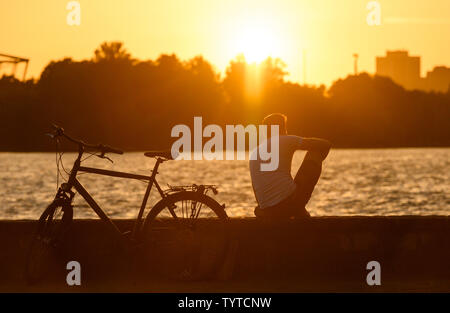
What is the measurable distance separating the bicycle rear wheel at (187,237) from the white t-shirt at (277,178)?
2.15 feet

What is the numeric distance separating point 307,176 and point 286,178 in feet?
0.73

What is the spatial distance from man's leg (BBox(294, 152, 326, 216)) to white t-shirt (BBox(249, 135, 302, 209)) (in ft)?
0.28

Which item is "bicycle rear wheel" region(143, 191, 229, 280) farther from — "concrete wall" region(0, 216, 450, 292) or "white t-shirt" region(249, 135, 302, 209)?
"white t-shirt" region(249, 135, 302, 209)

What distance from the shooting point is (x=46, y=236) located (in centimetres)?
941

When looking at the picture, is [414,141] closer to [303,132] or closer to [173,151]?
[303,132]

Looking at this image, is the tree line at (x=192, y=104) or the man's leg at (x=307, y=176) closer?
the man's leg at (x=307, y=176)

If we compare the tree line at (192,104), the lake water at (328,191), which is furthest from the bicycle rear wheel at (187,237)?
the tree line at (192,104)

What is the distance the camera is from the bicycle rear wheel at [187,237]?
9.35m

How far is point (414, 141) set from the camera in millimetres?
157875

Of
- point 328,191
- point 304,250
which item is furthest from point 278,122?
point 328,191

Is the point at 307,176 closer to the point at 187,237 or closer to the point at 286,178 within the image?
the point at 286,178

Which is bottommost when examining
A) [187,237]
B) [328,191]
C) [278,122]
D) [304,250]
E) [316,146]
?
[304,250]

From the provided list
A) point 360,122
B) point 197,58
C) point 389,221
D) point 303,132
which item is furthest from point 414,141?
point 389,221

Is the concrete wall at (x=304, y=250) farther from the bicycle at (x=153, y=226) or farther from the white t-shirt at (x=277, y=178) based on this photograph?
the bicycle at (x=153, y=226)
